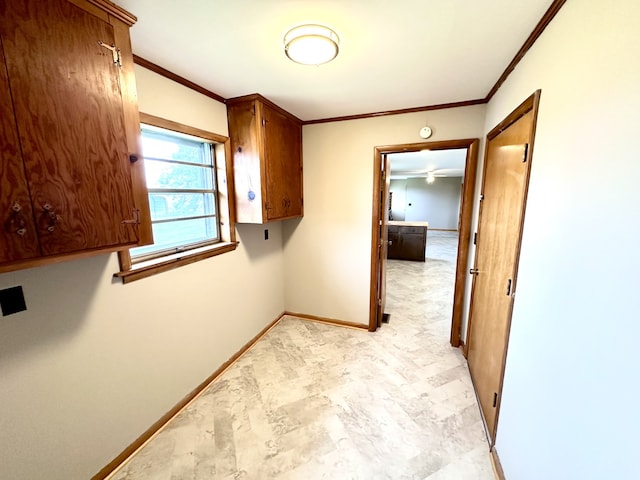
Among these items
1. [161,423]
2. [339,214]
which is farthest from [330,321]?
[161,423]

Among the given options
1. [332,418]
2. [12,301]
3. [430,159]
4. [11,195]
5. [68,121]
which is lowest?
[332,418]

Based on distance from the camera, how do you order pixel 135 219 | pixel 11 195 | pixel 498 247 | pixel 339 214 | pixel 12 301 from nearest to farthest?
pixel 11 195 → pixel 12 301 → pixel 135 219 → pixel 498 247 → pixel 339 214

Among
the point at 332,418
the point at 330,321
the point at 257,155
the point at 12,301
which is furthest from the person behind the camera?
the point at 330,321

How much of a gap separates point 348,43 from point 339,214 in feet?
5.65

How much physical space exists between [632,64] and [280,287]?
3130mm

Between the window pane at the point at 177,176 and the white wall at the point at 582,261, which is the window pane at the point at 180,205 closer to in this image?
the window pane at the point at 177,176

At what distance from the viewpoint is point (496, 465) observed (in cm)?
146

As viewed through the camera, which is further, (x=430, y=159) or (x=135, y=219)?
(x=430, y=159)

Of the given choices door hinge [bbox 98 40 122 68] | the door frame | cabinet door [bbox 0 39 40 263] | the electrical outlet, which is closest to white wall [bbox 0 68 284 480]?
the electrical outlet

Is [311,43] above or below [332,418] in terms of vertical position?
above

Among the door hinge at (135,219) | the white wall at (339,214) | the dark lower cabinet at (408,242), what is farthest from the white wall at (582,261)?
the dark lower cabinet at (408,242)

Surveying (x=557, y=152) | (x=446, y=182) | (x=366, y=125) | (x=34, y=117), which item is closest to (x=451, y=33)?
(x=557, y=152)

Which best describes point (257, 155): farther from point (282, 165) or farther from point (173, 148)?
point (173, 148)

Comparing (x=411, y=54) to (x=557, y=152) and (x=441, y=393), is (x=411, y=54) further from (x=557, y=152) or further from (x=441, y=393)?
(x=441, y=393)
